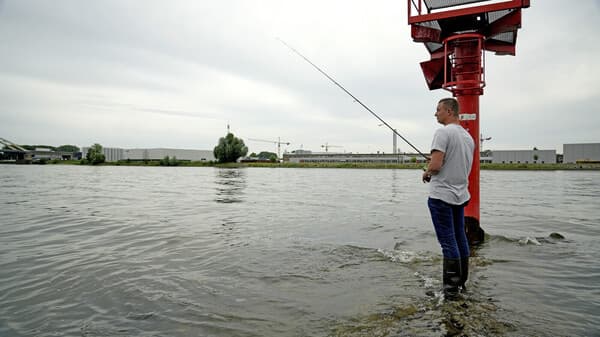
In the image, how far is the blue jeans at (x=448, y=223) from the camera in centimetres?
409

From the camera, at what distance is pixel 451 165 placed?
4074 mm

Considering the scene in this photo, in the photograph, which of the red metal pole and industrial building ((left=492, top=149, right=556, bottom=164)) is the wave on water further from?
industrial building ((left=492, top=149, right=556, bottom=164))

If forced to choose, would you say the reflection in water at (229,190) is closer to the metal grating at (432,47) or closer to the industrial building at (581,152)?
the metal grating at (432,47)

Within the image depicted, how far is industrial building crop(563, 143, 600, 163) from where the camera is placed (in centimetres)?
10275

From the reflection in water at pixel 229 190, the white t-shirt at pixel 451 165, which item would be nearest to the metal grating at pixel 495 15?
the white t-shirt at pixel 451 165

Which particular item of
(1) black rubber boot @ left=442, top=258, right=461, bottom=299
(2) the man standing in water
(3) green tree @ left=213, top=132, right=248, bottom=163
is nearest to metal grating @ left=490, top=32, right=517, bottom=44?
(2) the man standing in water

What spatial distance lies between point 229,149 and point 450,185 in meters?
122

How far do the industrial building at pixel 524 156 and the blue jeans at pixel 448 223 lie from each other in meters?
137

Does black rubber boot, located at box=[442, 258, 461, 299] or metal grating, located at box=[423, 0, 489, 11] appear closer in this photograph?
black rubber boot, located at box=[442, 258, 461, 299]

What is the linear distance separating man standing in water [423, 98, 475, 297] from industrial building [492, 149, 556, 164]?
448 ft

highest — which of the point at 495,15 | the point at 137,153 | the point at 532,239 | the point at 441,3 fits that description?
the point at 137,153

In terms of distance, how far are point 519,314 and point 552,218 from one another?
989 centimetres

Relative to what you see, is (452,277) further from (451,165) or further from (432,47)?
(432,47)

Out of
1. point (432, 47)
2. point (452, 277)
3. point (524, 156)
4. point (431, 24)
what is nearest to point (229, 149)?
point (524, 156)
